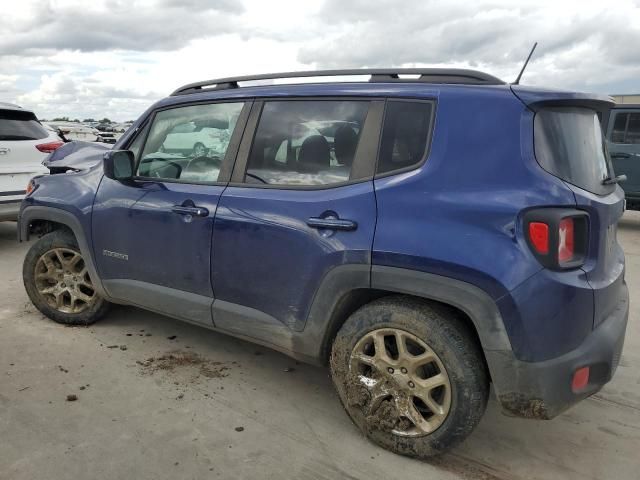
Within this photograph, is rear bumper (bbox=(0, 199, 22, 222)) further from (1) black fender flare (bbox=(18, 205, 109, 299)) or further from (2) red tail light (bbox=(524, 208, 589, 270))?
(2) red tail light (bbox=(524, 208, 589, 270))

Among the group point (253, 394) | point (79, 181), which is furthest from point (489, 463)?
point (79, 181)

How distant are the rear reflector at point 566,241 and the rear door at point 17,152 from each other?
6.34m

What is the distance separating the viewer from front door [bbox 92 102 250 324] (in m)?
3.16

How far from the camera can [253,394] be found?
3219 mm

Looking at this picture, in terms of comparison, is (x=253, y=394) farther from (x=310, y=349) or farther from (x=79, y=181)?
(x=79, y=181)

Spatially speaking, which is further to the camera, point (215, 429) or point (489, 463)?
point (215, 429)

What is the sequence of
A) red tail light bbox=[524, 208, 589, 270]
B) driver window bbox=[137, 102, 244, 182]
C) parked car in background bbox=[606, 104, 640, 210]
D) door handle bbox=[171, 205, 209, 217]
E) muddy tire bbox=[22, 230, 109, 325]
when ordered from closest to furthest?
red tail light bbox=[524, 208, 589, 270]
door handle bbox=[171, 205, 209, 217]
driver window bbox=[137, 102, 244, 182]
muddy tire bbox=[22, 230, 109, 325]
parked car in background bbox=[606, 104, 640, 210]

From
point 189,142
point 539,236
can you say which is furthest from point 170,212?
point 539,236

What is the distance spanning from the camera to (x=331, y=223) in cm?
Answer: 262

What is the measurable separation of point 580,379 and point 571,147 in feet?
3.33

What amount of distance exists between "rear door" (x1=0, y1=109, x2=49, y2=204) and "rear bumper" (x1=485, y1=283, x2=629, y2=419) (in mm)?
6192

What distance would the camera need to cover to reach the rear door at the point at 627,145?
358 inches

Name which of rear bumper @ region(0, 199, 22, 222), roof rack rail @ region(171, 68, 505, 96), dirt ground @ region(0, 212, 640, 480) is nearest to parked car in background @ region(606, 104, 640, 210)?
dirt ground @ region(0, 212, 640, 480)

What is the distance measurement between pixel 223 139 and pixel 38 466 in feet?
6.28
